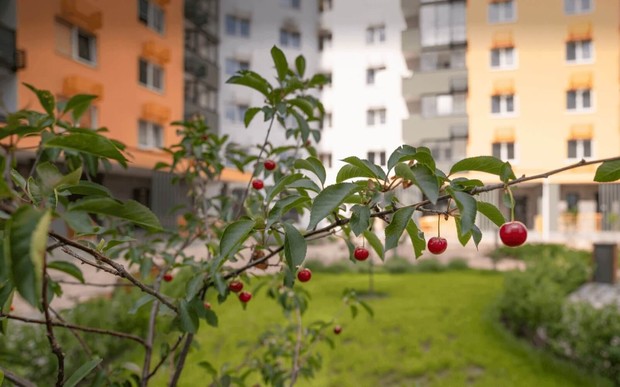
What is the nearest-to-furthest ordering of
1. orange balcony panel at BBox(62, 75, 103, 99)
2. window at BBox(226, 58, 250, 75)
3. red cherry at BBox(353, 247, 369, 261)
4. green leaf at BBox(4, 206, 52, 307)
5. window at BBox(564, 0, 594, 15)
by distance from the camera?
green leaf at BBox(4, 206, 52, 307), red cherry at BBox(353, 247, 369, 261), orange balcony panel at BBox(62, 75, 103, 99), window at BBox(564, 0, 594, 15), window at BBox(226, 58, 250, 75)

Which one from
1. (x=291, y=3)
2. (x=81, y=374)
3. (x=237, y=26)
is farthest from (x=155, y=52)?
(x=81, y=374)

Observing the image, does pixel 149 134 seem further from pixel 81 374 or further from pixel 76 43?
pixel 81 374

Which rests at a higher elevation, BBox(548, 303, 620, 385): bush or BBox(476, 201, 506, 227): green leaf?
BBox(476, 201, 506, 227): green leaf

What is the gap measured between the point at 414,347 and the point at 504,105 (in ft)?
24.4

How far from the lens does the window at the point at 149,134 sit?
716 centimetres

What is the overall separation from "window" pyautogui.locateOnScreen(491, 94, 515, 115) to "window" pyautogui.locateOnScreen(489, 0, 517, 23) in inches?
62.8

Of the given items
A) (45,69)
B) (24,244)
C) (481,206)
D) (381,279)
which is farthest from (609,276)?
(45,69)

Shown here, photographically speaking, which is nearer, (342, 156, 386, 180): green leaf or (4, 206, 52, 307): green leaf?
(4, 206, 52, 307): green leaf

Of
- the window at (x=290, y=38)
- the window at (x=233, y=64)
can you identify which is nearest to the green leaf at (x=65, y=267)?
the window at (x=233, y=64)

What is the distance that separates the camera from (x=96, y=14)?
19.2 ft

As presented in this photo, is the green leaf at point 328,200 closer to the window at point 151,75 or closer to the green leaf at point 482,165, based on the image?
the green leaf at point 482,165

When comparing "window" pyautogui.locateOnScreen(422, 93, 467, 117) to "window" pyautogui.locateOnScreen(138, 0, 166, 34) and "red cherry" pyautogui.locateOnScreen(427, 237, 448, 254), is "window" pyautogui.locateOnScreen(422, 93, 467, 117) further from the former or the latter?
"red cherry" pyautogui.locateOnScreen(427, 237, 448, 254)

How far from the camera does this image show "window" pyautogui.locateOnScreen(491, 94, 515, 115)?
848 cm

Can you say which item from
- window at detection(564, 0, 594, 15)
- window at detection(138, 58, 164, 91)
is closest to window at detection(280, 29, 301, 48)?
window at detection(138, 58, 164, 91)
